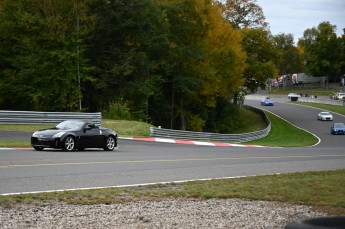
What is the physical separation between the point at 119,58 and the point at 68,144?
2647 centimetres

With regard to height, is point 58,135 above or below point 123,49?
below

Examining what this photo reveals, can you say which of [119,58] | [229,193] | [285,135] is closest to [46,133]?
[229,193]

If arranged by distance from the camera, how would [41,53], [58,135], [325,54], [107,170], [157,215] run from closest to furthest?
1. [157,215]
2. [107,170]
3. [58,135]
4. [41,53]
5. [325,54]

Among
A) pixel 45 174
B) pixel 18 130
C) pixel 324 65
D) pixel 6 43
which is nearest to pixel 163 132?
pixel 18 130

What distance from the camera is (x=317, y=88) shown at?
149 meters

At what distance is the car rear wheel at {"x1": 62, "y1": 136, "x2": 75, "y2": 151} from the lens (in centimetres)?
2159

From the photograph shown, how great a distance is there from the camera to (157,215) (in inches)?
328

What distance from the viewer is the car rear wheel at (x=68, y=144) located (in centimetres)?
2159

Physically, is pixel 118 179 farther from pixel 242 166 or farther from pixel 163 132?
pixel 163 132

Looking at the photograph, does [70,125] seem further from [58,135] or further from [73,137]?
[58,135]

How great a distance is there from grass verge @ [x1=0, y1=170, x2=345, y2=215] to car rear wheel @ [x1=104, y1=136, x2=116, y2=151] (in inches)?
433

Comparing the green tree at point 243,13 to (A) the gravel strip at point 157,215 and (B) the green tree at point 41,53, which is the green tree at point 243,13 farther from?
(A) the gravel strip at point 157,215

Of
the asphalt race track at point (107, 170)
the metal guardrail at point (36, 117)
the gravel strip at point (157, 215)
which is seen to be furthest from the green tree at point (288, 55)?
the gravel strip at point (157, 215)

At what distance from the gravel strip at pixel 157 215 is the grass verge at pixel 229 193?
1.59 feet
